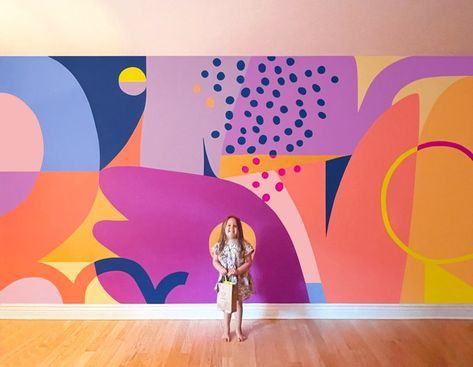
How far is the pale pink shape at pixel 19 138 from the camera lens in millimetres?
3045

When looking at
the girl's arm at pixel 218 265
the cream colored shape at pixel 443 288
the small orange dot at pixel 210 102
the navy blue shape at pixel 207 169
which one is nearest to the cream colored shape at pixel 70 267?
the girl's arm at pixel 218 265

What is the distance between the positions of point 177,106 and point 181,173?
0.51m

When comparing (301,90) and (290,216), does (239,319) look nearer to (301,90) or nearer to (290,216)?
(290,216)

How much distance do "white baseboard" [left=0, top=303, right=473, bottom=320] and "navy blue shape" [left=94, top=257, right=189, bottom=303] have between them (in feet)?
0.28

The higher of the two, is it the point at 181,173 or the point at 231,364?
the point at 181,173

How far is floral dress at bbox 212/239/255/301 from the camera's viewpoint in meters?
2.85

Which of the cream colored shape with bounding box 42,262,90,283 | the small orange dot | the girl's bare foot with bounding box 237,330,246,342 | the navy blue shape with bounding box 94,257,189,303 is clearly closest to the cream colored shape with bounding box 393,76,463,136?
the small orange dot

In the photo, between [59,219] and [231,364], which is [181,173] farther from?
[231,364]

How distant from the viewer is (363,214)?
309cm

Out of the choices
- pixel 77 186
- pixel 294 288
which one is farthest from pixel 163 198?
pixel 294 288

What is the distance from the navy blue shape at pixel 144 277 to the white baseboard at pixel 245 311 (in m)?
0.08

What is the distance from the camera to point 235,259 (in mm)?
2859

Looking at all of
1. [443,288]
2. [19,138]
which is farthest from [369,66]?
[19,138]

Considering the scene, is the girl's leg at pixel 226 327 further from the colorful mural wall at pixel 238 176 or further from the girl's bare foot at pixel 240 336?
the colorful mural wall at pixel 238 176
